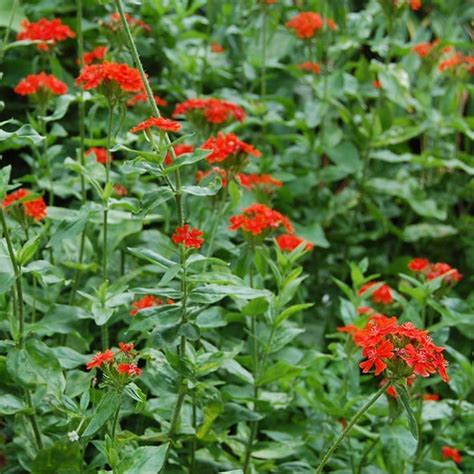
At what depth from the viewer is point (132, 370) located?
145 cm

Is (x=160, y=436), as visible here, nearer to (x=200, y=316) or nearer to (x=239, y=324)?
(x=200, y=316)

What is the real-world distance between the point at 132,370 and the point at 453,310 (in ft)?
3.14

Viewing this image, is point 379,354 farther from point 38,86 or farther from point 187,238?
point 38,86

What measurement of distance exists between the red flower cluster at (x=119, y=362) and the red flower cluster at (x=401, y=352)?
13.5 inches

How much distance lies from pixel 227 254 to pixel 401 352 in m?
0.84

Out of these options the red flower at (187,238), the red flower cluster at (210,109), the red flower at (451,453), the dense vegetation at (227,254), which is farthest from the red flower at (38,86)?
the red flower at (451,453)

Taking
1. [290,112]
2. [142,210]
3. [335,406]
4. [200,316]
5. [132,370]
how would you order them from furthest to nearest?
[290,112]
[335,406]
[200,316]
[142,210]
[132,370]

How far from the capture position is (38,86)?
83.1 inches

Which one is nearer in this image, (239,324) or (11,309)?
(11,309)

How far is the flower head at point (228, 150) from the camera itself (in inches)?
71.6

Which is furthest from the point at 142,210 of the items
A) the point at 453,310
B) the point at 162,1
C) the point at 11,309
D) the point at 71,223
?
the point at 162,1

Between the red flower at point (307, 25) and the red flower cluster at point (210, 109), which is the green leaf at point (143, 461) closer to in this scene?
the red flower cluster at point (210, 109)

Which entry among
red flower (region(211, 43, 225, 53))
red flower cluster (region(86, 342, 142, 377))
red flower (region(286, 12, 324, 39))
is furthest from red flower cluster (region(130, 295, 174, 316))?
red flower (region(211, 43, 225, 53))

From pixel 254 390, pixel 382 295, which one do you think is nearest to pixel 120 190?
pixel 254 390
